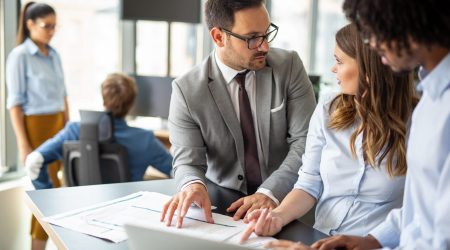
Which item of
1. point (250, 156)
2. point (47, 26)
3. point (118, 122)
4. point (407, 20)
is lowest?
point (118, 122)

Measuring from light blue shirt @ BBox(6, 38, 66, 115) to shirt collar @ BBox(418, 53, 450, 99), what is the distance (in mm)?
2886

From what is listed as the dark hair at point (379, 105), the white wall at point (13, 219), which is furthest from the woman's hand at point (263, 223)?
the white wall at point (13, 219)

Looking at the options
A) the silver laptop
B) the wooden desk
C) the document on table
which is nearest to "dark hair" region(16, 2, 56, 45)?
the wooden desk

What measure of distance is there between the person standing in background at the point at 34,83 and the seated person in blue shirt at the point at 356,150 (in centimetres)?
224

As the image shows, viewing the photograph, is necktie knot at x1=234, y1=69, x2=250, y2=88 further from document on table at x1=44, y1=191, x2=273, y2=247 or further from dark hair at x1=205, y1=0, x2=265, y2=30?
document on table at x1=44, y1=191, x2=273, y2=247

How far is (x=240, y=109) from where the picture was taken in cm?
209

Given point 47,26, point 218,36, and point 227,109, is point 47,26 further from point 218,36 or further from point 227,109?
point 227,109

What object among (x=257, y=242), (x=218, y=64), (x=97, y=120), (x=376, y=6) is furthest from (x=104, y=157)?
(x=376, y=6)

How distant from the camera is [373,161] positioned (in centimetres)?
158

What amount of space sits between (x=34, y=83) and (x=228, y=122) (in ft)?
6.52

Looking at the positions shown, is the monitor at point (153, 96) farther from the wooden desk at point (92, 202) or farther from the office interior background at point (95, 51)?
Result: the wooden desk at point (92, 202)

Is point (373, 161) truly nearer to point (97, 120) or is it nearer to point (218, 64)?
point (218, 64)

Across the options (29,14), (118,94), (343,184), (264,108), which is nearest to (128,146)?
(118,94)

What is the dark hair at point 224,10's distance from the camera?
6.79 feet
